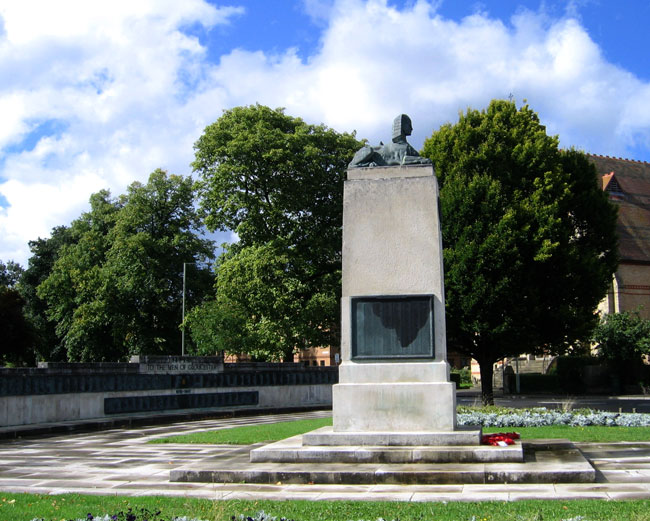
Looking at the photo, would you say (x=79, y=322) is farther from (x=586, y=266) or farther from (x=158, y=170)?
(x=586, y=266)

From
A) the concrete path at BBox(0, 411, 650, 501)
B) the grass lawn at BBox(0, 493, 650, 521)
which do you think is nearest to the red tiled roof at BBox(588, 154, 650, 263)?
the concrete path at BBox(0, 411, 650, 501)

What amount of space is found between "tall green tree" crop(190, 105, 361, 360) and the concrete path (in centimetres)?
1861

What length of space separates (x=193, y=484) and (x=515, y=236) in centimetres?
1748

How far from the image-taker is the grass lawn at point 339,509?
702cm

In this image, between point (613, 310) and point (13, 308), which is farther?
point (613, 310)

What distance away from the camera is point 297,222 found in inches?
1438

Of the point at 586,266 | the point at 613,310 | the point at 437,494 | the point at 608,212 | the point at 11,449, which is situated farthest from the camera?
the point at 613,310

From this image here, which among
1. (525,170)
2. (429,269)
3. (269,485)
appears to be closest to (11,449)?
(269,485)

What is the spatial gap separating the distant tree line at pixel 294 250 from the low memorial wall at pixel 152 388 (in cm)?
453

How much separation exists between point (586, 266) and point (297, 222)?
1576 centimetres

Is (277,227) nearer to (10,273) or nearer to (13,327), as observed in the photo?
(13,327)

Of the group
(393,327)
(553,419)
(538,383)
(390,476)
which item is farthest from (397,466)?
(538,383)

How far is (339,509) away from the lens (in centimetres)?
772

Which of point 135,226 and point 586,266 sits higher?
point 135,226
